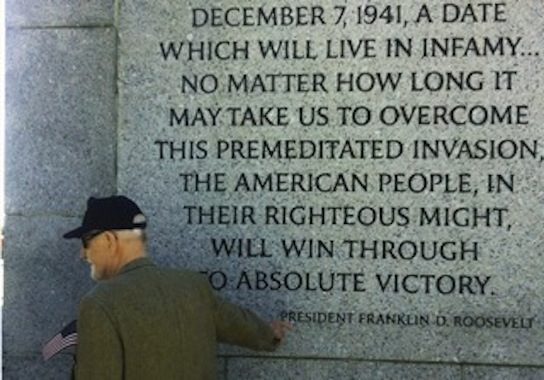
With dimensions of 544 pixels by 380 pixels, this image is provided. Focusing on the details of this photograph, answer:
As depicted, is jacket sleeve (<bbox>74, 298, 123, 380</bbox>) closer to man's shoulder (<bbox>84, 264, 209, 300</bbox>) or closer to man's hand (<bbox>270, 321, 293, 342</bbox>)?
man's shoulder (<bbox>84, 264, 209, 300</bbox>)

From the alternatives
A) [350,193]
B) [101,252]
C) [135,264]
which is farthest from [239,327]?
[350,193]

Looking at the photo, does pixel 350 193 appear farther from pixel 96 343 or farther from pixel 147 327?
pixel 96 343

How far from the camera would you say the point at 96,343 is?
172 inches

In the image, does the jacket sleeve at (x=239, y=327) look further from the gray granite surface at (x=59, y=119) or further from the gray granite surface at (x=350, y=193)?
the gray granite surface at (x=59, y=119)

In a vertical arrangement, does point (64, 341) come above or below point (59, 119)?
below

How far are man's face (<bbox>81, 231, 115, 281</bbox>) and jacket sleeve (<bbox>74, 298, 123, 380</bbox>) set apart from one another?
40 centimetres

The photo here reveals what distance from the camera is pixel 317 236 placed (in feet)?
19.1

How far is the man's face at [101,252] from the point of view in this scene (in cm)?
475

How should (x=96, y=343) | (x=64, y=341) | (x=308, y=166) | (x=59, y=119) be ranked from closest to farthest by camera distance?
1. (x=96, y=343)
2. (x=64, y=341)
3. (x=308, y=166)
4. (x=59, y=119)

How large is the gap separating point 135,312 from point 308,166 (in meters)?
1.78

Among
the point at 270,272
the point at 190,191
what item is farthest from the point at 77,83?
the point at 270,272

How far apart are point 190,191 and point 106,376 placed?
71.7 inches

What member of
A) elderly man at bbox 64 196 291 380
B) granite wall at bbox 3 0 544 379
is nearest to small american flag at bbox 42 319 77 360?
elderly man at bbox 64 196 291 380

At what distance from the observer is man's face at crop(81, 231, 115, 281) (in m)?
4.75
